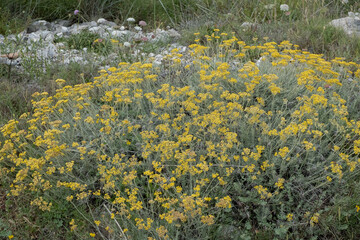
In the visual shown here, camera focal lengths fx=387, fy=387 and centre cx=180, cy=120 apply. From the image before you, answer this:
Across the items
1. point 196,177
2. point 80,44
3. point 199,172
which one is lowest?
point 80,44

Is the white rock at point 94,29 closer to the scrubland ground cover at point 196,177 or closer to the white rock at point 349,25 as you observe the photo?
the scrubland ground cover at point 196,177

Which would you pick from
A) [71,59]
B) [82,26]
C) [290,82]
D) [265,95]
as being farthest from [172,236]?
[82,26]

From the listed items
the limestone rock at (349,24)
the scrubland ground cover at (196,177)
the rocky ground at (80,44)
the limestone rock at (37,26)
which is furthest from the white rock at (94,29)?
the limestone rock at (349,24)

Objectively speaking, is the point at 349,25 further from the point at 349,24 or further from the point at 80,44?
the point at 80,44

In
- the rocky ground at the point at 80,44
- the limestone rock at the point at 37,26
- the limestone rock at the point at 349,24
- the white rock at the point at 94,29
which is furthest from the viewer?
the limestone rock at the point at 37,26

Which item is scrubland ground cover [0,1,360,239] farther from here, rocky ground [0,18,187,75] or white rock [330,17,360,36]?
white rock [330,17,360,36]

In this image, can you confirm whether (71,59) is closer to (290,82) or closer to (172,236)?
(290,82)

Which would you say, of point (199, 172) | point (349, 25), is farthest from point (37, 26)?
point (199, 172)

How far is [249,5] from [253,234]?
15.8 ft

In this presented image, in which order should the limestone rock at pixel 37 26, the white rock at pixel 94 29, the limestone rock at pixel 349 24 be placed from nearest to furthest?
the limestone rock at pixel 349 24 < the white rock at pixel 94 29 < the limestone rock at pixel 37 26

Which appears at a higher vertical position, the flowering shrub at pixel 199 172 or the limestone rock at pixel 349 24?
the flowering shrub at pixel 199 172

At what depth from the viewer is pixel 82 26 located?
20.3ft

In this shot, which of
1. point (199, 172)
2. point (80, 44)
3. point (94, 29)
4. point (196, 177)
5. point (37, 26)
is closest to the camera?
point (199, 172)

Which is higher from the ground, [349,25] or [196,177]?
[196,177]
